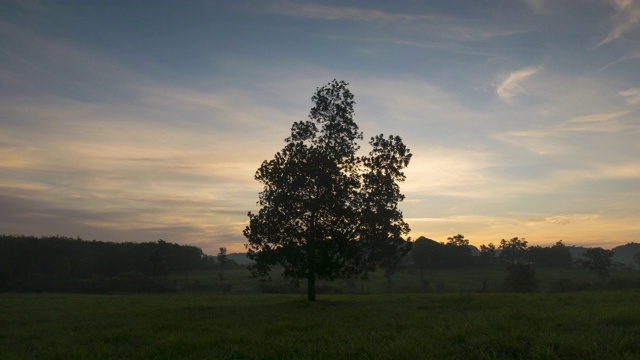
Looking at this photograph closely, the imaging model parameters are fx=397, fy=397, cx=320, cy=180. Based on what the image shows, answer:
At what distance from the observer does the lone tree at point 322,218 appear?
3198 centimetres

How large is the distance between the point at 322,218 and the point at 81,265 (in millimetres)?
120316

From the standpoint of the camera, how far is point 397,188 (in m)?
33.6

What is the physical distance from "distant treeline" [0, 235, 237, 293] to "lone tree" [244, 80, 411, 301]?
75.7 meters

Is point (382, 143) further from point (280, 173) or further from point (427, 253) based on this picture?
point (427, 253)

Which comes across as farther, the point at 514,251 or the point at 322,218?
the point at 514,251

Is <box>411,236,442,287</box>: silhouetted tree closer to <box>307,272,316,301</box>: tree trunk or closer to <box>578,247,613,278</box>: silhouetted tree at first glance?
<box>578,247,613,278</box>: silhouetted tree

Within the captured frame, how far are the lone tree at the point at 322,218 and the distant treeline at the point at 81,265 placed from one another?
75.7m

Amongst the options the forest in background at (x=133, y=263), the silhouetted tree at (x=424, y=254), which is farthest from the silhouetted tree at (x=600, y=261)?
the silhouetted tree at (x=424, y=254)

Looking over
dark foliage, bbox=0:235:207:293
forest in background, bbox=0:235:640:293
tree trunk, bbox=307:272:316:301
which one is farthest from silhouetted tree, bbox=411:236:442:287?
tree trunk, bbox=307:272:316:301

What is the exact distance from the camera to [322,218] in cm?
3281

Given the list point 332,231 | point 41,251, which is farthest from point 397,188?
point 41,251

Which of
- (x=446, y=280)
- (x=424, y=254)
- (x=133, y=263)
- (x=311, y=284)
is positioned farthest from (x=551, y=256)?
(x=133, y=263)

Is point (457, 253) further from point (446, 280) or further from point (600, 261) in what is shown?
point (600, 261)

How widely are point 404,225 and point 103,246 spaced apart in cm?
13529
